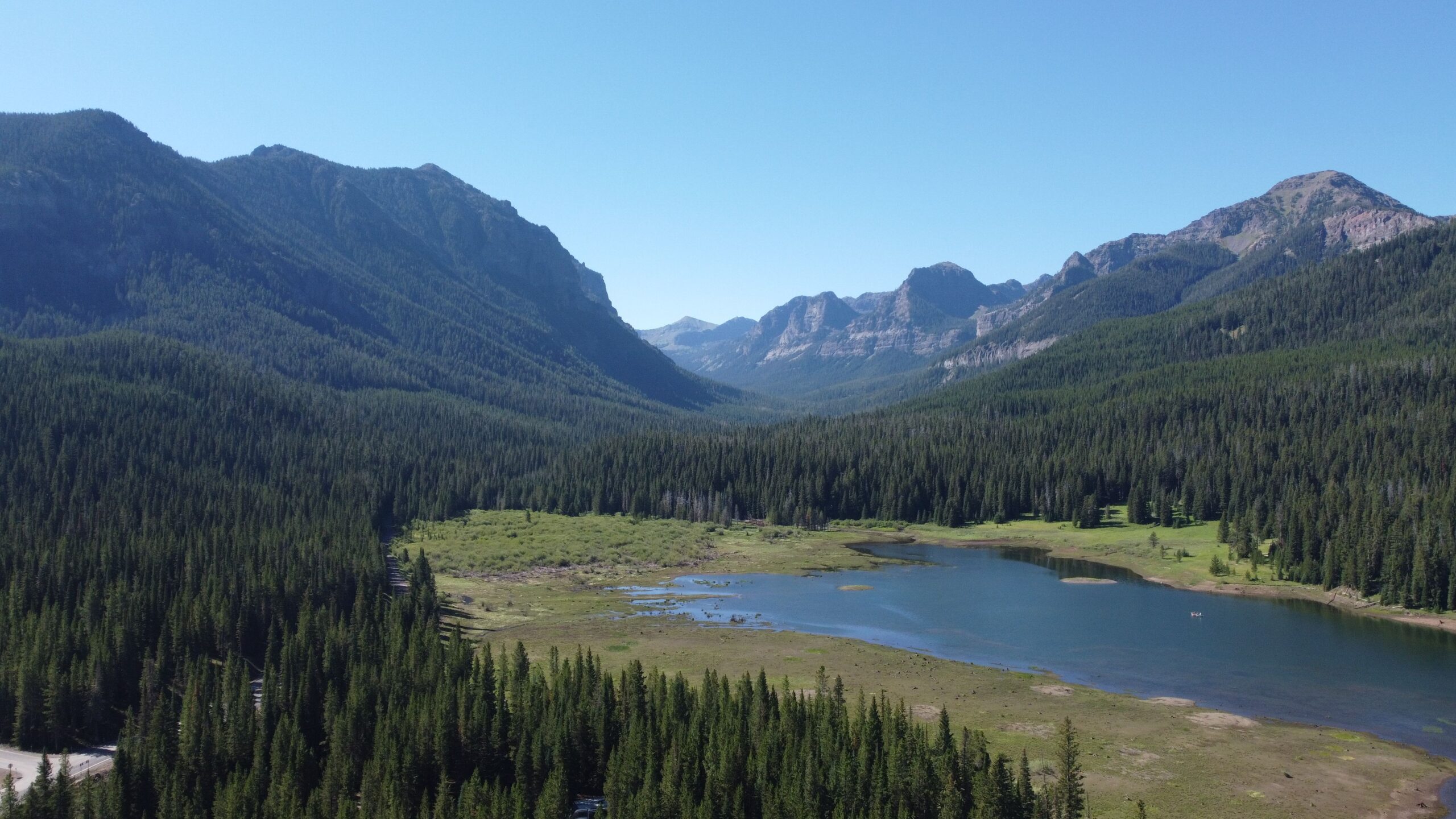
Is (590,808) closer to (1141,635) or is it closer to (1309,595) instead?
(1141,635)

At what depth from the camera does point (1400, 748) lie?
69.3 metres

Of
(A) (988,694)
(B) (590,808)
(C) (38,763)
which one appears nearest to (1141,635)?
(A) (988,694)

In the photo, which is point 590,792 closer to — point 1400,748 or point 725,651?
point 725,651

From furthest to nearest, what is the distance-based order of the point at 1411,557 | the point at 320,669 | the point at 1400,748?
the point at 1411,557, the point at 320,669, the point at 1400,748

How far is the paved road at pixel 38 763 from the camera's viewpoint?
66.7 metres

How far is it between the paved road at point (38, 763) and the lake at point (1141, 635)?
204 ft

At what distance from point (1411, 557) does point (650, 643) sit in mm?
95907

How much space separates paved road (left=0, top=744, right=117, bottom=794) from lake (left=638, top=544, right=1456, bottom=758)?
204ft

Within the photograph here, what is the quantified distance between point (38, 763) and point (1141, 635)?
100372 millimetres

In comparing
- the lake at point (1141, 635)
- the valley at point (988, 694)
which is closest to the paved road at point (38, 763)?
the valley at point (988, 694)

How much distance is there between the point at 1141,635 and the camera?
354 feet

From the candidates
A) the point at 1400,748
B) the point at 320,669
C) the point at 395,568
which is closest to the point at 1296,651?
the point at 1400,748

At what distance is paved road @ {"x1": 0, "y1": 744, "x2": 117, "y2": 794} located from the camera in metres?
66.7

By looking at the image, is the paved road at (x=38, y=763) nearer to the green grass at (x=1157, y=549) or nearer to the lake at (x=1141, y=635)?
the lake at (x=1141, y=635)
